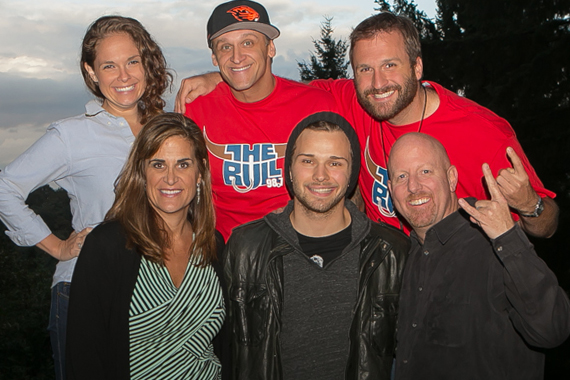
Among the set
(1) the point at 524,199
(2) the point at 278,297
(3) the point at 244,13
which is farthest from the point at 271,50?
(1) the point at 524,199

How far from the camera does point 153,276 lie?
3047 millimetres

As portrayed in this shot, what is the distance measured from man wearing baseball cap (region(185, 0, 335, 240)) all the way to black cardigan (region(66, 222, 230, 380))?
4.60 feet

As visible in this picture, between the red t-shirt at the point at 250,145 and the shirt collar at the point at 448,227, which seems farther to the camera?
the red t-shirt at the point at 250,145

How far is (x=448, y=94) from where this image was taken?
4.12 meters

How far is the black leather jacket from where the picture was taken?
320cm

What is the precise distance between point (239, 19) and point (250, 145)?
3.44 ft

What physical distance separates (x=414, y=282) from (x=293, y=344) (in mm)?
873

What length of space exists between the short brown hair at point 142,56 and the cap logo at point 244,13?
27.9 inches

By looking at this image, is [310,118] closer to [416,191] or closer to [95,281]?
[416,191]

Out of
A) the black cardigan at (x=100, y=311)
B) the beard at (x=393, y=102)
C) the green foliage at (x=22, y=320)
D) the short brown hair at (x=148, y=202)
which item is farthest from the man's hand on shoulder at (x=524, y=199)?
the green foliage at (x=22, y=320)

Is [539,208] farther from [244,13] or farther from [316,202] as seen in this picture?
[244,13]

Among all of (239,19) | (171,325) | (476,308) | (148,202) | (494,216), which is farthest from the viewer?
(239,19)

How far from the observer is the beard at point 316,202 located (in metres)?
3.36

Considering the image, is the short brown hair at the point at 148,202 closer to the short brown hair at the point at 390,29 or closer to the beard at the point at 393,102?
the beard at the point at 393,102
